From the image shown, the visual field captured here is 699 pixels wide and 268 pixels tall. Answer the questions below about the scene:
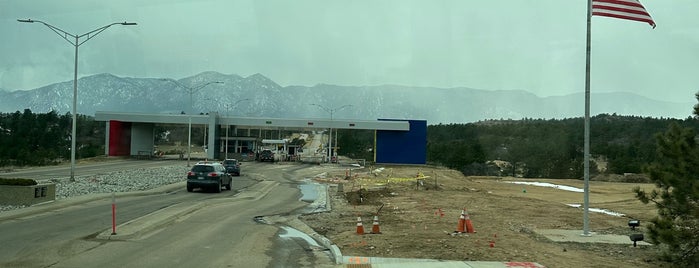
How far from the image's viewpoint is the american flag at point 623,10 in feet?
56.9

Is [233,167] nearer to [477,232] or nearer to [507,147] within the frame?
[477,232]

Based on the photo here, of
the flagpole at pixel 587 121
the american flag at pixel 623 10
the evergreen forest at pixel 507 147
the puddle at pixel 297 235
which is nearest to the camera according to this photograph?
the puddle at pixel 297 235

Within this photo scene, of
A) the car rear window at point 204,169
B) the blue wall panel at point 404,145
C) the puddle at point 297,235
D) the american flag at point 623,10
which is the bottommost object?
the puddle at point 297,235

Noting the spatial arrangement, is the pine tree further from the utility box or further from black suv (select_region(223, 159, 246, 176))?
black suv (select_region(223, 159, 246, 176))

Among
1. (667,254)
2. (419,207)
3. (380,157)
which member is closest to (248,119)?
(380,157)

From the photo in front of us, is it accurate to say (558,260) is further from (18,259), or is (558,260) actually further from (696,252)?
(18,259)

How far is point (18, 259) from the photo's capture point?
11.5 m

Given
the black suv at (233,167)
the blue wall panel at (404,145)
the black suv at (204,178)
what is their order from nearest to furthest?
the black suv at (204,178), the black suv at (233,167), the blue wall panel at (404,145)

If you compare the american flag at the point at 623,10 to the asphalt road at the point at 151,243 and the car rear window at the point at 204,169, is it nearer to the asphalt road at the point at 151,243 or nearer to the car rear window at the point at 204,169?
the asphalt road at the point at 151,243

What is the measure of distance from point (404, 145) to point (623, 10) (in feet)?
224

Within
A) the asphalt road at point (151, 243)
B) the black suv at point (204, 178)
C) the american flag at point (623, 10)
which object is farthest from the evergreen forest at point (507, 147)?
the american flag at point (623, 10)

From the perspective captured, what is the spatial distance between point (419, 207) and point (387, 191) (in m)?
10.2

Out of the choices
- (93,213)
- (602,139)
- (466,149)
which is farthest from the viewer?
(602,139)

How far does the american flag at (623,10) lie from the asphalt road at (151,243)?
34.7 ft
